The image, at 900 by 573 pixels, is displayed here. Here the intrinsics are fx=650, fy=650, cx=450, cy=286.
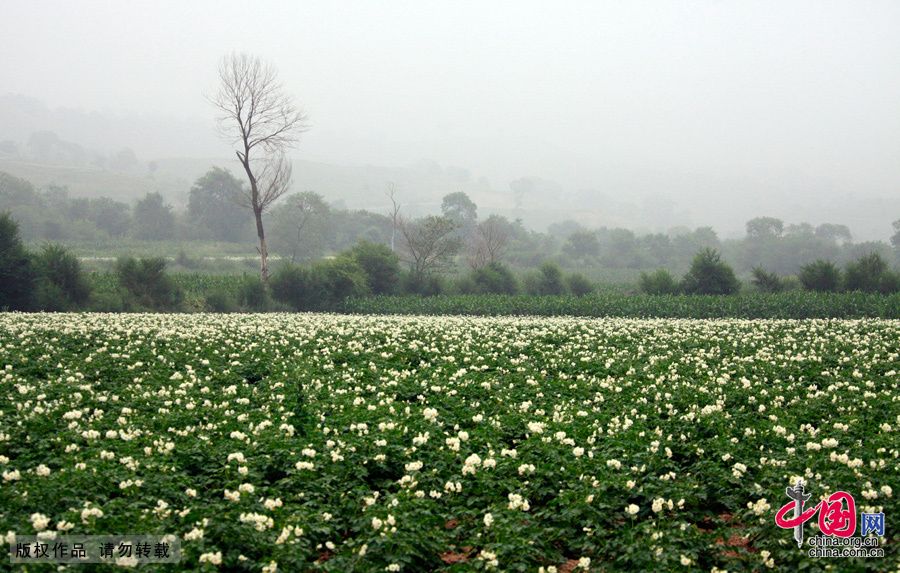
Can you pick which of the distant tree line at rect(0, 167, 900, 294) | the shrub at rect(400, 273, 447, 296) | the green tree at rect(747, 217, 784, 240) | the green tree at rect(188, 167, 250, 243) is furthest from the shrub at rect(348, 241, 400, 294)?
the green tree at rect(747, 217, 784, 240)

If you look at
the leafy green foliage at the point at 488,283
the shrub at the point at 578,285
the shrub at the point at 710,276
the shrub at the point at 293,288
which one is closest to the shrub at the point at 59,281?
the shrub at the point at 293,288

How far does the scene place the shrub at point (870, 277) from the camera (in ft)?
135

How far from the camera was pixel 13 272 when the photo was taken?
33938 mm

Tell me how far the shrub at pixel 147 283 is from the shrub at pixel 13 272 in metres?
5.40

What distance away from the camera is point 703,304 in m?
36.8

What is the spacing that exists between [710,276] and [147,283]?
36.4 m

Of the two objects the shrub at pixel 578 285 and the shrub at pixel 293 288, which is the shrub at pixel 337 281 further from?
the shrub at pixel 578 285

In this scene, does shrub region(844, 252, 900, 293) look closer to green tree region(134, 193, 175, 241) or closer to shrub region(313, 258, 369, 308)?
shrub region(313, 258, 369, 308)

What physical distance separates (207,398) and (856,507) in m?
10.3

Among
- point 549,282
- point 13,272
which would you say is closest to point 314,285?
point 13,272

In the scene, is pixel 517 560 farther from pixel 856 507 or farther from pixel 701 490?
pixel 856 507

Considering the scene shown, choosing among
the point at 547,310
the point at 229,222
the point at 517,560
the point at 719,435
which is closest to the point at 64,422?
the point at 517,560

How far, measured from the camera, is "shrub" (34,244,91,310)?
114 ft

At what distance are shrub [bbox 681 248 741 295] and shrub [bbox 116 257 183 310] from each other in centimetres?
3403
